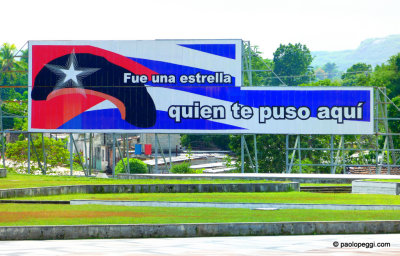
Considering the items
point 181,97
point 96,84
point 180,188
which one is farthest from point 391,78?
point 180,188

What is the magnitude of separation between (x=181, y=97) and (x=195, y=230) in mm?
34068

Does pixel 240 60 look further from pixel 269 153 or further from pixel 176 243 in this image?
pixel 176 243

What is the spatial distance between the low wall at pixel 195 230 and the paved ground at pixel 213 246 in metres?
0.55

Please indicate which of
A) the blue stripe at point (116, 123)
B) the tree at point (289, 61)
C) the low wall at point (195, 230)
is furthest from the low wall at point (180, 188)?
the tree at point (289, 61)

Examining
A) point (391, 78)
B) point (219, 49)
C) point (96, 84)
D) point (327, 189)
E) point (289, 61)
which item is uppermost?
point (289, 61)

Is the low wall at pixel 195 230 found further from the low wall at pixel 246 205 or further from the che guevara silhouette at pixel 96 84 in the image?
the che guevara silhouette at pixel 96 84

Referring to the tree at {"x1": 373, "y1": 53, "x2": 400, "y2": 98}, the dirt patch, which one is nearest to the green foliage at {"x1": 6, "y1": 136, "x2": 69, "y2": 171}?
the dirt patch

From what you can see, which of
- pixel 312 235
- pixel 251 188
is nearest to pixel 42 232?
pixel 312 235

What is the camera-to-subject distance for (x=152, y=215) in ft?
82.4

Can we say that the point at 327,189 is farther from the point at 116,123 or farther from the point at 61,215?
the point at 61,215

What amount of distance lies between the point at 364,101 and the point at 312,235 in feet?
116

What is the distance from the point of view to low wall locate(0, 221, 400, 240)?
2092 centimetres

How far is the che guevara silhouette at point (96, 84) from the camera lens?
5534cm

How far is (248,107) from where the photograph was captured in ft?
180
